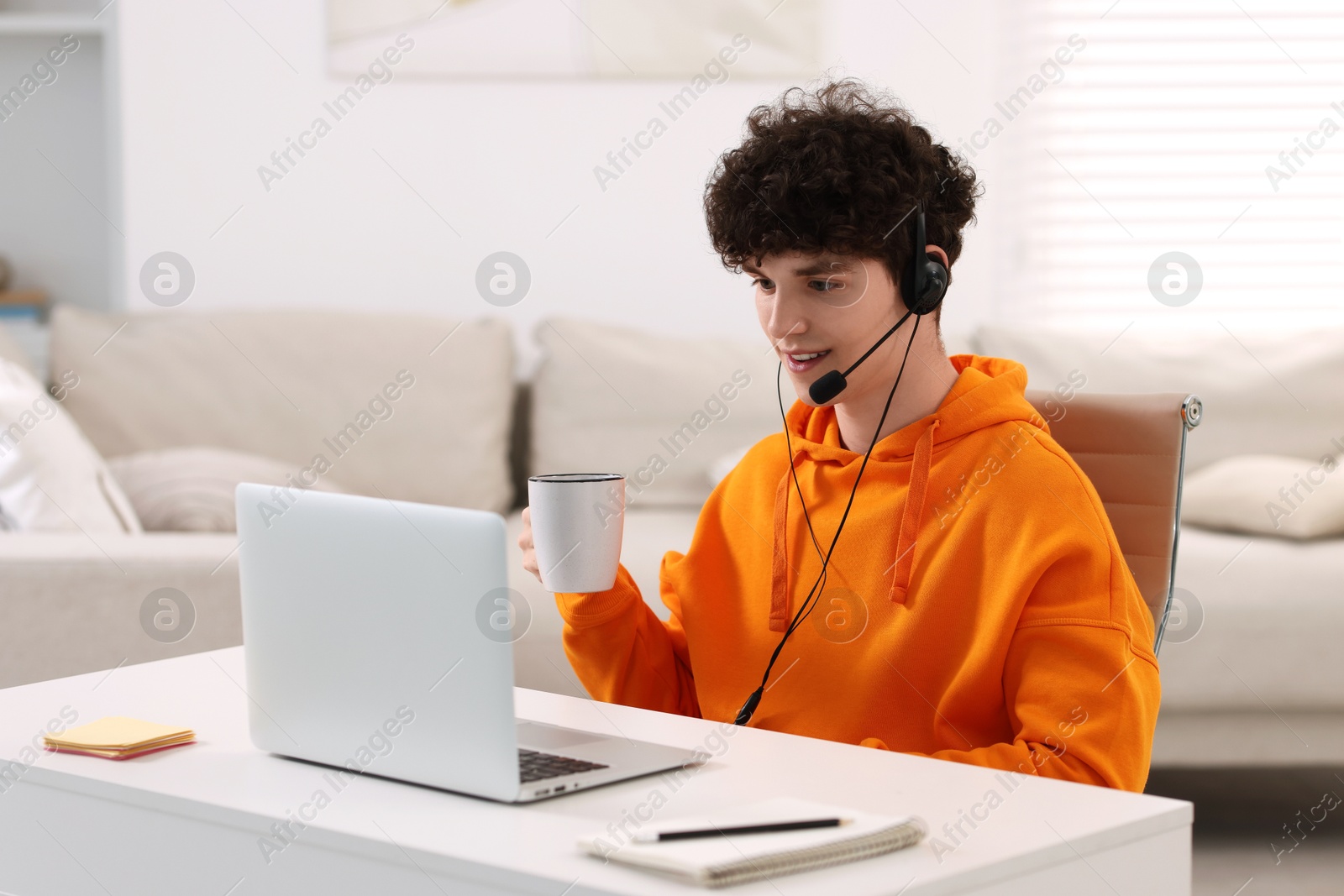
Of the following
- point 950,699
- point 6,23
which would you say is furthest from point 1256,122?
point 6,23

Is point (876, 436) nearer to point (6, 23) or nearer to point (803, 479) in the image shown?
point (803, 479)

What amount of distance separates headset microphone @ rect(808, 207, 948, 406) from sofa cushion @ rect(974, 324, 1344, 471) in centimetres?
166

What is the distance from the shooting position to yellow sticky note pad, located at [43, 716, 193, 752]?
1005 mm

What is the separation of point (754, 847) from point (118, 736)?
0.56 m

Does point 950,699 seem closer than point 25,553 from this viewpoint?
Yes

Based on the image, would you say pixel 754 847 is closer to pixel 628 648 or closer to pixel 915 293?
pixel 628 648

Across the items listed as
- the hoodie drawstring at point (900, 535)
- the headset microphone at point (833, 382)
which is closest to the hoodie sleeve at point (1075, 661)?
the hoodie drawstring at point (900, 535)

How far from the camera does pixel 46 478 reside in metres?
2.35

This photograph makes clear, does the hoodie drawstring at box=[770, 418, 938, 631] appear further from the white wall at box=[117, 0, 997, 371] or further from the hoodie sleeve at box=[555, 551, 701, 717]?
the white wall at box=[117, 0, 997, 371]

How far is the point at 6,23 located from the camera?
3.20 meters

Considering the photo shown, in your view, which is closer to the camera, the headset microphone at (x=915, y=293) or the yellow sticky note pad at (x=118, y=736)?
the yellow sticky note pad at (x=118, y=736)

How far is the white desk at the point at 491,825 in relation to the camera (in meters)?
0.75

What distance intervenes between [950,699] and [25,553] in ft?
5.51

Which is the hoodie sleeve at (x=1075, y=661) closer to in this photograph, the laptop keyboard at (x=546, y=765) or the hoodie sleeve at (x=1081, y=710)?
the hoodie sleeve at (x=1081, y=710)
